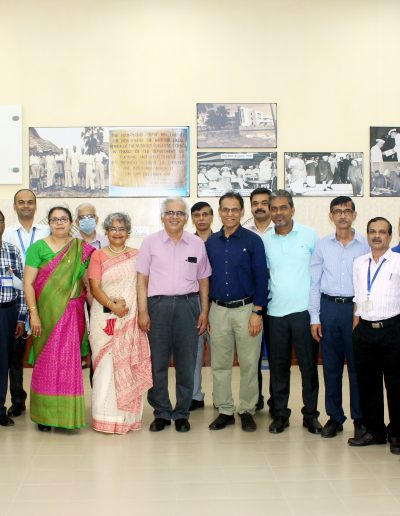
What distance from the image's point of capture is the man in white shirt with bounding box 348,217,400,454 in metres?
3.74

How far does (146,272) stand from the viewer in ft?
14.0

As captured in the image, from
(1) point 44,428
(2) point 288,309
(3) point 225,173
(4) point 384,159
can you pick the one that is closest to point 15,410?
(1) point 44,428

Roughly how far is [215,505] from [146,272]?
5.50ft

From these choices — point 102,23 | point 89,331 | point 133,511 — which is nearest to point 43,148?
point 102,23

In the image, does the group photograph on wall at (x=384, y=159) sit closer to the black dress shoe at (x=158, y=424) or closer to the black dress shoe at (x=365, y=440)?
the black dress shoe at (x=365, y=440)

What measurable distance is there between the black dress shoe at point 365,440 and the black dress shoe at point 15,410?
2304 millimetres

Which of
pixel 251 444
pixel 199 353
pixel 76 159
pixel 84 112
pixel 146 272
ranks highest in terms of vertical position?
pixel 84 112

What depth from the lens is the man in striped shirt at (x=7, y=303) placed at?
14.2ft

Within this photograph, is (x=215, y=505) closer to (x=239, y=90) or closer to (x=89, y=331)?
(x=89, y=331)

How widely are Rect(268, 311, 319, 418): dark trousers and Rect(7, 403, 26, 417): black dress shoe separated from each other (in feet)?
5.97

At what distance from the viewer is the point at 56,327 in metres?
4.22

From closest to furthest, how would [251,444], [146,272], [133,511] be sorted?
[133,511] → [251,444] → [146,272]

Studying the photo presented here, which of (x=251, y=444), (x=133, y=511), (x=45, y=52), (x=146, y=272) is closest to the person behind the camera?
(x=133, y=511)

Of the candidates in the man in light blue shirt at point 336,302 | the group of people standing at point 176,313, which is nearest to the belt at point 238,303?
the group of people standing at point 176,313
